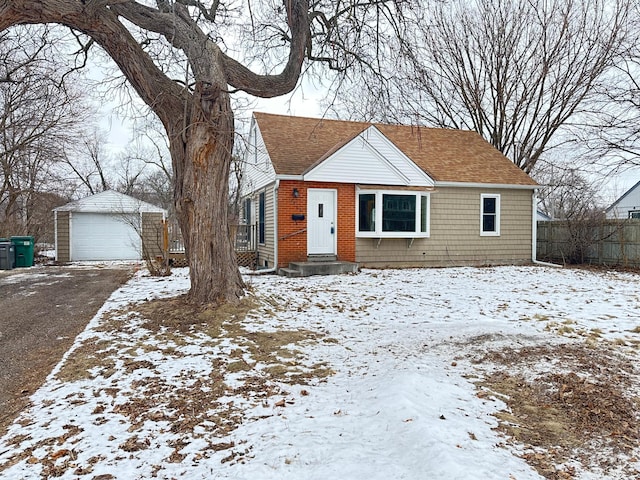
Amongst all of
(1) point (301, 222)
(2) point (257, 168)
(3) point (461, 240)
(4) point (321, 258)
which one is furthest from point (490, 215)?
(2) point (257, 168)

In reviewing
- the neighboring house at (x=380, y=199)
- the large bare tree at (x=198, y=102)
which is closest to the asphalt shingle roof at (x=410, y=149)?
the neighboring house at (x=380, y=199)

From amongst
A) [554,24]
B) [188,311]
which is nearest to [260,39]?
[188,311]

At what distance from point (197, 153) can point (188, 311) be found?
2.53 metres

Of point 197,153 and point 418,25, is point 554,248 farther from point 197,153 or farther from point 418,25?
point 197,153

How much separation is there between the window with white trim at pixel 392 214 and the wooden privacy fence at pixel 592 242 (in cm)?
587

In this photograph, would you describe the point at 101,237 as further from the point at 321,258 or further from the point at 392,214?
the point at 392,214

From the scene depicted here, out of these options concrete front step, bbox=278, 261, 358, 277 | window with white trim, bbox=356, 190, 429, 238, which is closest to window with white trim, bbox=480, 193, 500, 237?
window with white trim, bbox=356, 190, 429, 238

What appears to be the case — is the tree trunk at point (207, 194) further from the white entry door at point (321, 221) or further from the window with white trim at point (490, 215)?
the window with white trim at point (490, 215)

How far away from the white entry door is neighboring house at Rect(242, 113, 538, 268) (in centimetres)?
3

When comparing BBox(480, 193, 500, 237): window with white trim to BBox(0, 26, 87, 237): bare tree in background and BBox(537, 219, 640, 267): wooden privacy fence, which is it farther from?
BBox(0, 26, 87, 237): bare tree in background

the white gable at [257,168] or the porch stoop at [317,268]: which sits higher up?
the white gable at [257,168]

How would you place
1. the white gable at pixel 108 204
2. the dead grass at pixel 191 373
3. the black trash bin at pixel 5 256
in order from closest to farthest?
1. the dead grass at pixel 191 373
2. the black trash bin at pixel 5 256
3. the white gable at pixel 108 204

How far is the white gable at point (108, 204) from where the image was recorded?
17969 mm

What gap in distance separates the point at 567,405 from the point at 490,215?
1229 cm
